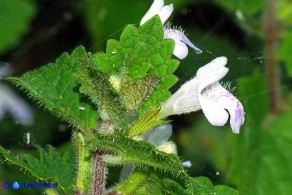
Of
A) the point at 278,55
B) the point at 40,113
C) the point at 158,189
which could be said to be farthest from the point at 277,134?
the point at 158,189

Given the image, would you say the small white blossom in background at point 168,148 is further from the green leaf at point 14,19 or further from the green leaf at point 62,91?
the green leaf at point 14,19

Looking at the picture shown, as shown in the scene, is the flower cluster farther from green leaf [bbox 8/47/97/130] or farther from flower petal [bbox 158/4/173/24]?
green leaf [bbox 8/47/97/130]

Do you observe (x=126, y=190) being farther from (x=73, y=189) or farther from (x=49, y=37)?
(x=49, y=37)

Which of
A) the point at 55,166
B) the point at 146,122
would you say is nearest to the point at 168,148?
the point at 146,122

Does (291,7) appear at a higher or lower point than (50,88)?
higher

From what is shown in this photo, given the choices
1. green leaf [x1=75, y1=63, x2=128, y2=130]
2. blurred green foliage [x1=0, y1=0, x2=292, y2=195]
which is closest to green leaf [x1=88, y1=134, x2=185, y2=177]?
green leaf [x1=75, y1=63, x2=128, y2=130]

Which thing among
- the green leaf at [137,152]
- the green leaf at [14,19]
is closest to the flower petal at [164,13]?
the green leaf at [137,152]
